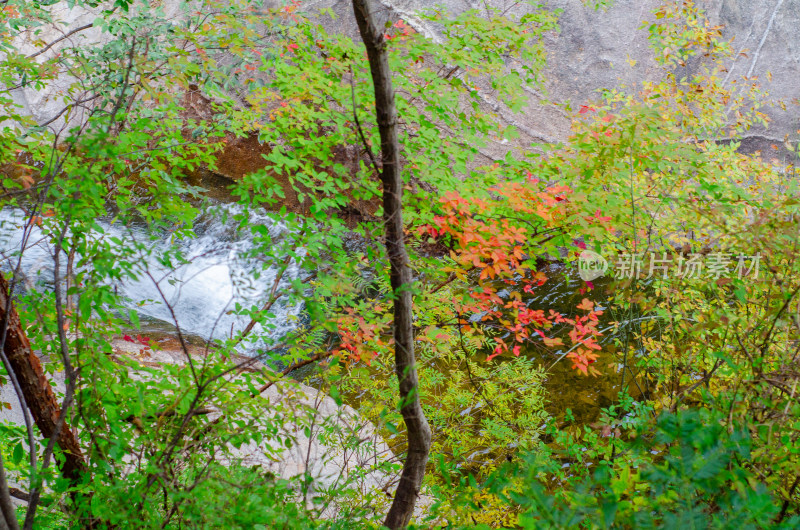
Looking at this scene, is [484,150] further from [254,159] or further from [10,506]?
[10,506]

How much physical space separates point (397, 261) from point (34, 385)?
2091 millimetres

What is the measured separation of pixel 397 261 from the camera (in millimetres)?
2545

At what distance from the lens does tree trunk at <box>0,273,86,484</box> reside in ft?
8.19

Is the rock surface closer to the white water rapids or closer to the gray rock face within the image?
the white water rapids

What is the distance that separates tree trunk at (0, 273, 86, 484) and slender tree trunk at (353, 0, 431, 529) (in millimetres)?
1804

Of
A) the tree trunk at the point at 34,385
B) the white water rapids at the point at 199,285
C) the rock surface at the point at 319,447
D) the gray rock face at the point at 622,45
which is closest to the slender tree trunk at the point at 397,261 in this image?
the rock surface at the point at 319,447

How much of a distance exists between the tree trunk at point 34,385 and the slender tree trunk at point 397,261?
180cm

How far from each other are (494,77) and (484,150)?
6560 mm

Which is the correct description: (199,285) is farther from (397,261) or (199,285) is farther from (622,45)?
(622,45)

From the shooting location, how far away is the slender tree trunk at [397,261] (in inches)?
82.4

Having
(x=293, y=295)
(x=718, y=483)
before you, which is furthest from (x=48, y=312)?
(x=718, y=483)

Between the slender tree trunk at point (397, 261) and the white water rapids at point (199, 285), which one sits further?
the white water rapids at point (199, 285)

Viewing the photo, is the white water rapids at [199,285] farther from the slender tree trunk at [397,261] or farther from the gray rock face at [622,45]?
the gray rock face at [622,45]

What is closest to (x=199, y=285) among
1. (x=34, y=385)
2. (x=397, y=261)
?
(x=34, y=385)
